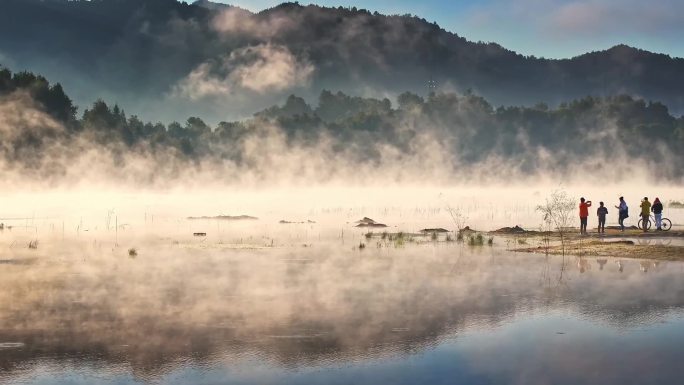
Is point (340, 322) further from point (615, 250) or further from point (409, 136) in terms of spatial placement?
point (409, 136)

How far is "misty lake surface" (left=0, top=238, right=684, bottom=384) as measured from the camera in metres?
14.3

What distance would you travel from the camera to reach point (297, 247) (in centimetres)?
3803

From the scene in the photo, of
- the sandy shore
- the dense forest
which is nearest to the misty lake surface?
the sandy shore

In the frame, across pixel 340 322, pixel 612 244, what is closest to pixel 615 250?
pixel 612 244

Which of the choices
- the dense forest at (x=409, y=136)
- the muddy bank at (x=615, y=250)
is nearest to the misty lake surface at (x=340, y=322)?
the muddy bank at (x=615, y=250)

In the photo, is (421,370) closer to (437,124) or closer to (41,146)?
(41,146)

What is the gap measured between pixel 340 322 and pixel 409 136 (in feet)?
412

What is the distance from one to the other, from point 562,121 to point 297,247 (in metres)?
123

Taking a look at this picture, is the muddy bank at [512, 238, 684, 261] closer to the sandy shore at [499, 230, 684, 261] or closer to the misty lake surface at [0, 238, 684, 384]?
the sandy shore at [499, 230, 684, 261]

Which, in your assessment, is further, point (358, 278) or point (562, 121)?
point (562, 121)

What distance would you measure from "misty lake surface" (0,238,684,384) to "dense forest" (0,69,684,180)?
8802 centimetres

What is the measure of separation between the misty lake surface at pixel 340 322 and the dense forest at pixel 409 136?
88024 mm

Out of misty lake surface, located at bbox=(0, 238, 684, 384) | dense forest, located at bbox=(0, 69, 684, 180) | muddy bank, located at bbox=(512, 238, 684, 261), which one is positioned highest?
dense forest, located at bbox=(0, 69, 684, 180)

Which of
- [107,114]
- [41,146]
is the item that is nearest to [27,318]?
[41,146]
